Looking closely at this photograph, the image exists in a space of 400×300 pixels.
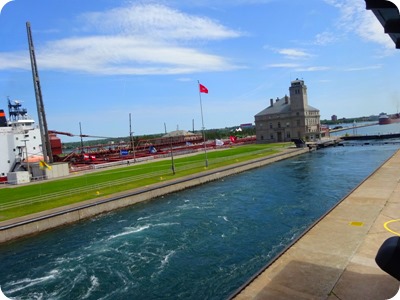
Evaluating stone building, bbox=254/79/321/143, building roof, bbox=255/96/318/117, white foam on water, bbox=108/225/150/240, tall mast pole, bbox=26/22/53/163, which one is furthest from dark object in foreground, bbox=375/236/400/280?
building roof, bbox=255/96/318/117

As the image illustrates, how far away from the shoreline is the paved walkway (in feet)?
61.5

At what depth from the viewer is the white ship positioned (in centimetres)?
5378

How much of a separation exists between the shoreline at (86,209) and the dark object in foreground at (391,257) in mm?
23757

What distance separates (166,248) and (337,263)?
32.9ft

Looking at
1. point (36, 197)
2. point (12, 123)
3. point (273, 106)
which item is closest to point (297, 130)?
point (273, 106)

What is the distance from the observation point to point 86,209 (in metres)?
27.3

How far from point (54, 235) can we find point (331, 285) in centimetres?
1975

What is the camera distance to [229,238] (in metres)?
20.1

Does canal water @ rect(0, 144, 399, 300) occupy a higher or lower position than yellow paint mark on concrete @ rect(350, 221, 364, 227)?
lower

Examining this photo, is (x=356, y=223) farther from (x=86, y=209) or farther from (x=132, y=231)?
(x=86, y=209)

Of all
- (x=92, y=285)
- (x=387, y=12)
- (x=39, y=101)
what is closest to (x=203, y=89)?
(x=39, y=101)

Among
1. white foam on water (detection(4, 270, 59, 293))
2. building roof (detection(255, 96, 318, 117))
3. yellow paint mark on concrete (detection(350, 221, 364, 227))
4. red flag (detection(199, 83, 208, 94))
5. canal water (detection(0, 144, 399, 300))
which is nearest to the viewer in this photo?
canal water (detection(0, 144, 399, 300))

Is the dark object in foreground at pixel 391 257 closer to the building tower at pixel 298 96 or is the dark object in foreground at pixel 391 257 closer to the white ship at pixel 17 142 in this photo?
the white ship at pixel 17 142

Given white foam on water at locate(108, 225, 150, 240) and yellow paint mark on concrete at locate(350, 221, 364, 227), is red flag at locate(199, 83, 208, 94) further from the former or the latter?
yellow paint mark on concrete at locate(350, 221, 364, 227)
